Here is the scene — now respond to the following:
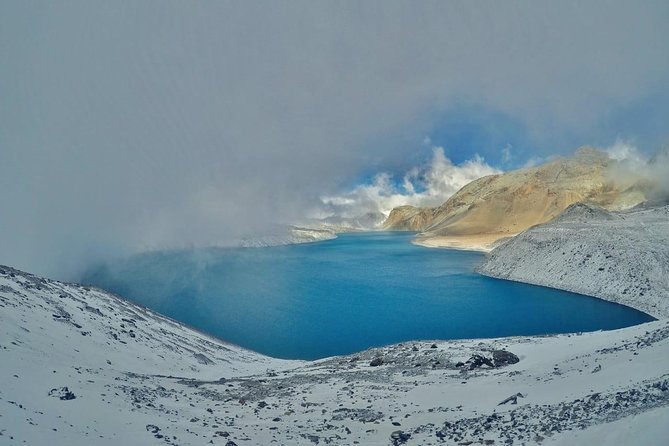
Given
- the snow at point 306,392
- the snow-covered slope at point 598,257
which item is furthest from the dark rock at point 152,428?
the snow-covered slope at point 598,257

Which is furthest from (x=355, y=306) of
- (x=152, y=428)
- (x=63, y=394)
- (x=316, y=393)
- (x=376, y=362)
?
(x=63, y=394)

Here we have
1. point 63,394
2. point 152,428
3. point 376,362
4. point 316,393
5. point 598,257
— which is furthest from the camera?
point 598,257

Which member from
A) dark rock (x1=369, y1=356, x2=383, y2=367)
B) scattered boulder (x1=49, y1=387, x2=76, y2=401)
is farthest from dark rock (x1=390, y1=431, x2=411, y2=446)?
dark rock (x1=369, y1=356, x2=383, y2=367)

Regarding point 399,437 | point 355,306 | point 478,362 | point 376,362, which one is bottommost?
point 399,437

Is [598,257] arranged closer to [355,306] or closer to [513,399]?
[355,306]

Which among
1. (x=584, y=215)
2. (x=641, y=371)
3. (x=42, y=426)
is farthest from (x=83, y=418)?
(x=584, y=215)
